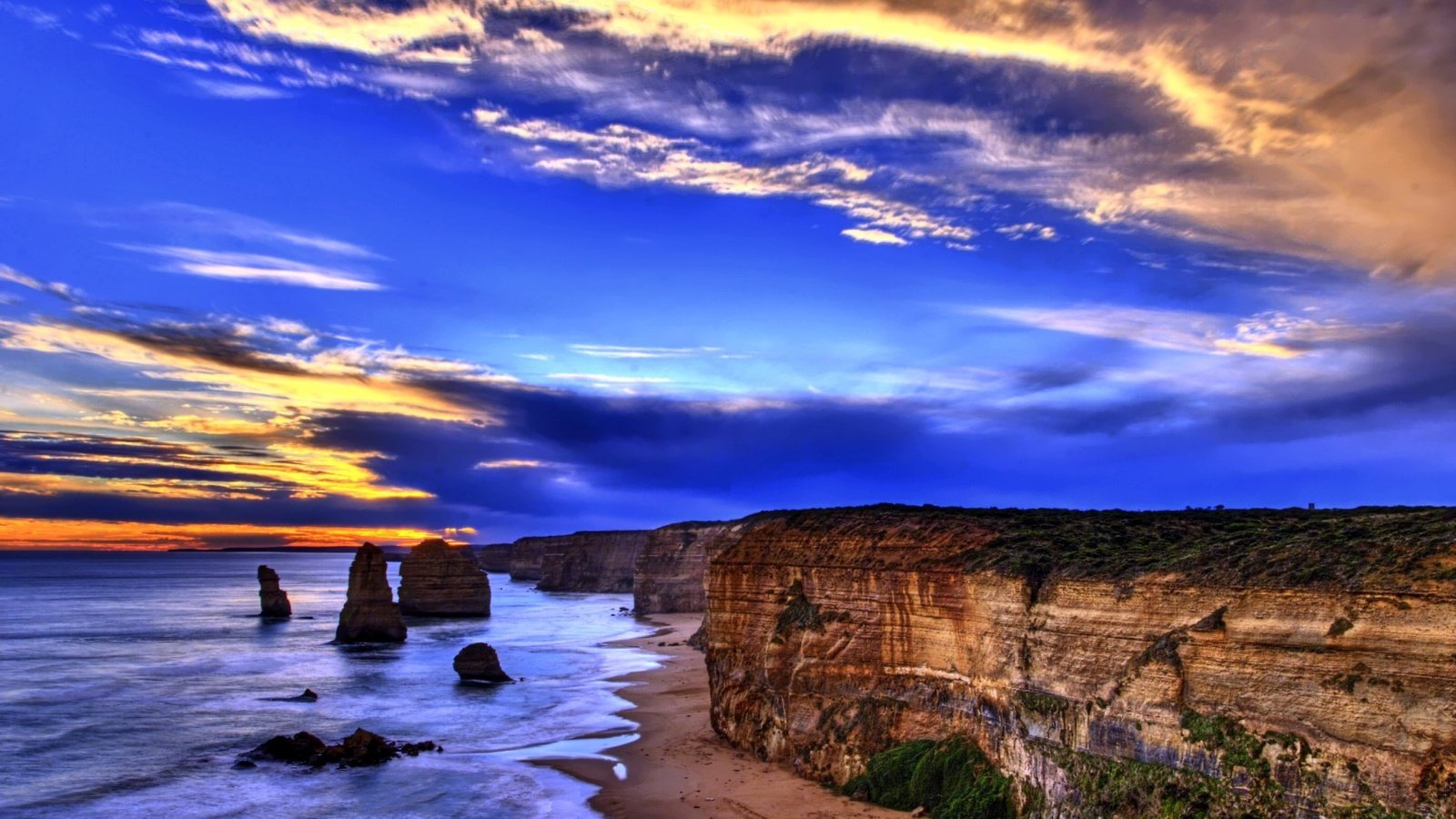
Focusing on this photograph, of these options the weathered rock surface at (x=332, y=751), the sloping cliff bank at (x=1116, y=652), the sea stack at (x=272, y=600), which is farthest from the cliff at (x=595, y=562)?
the sloping cliff bank at (x=1116, y=652)

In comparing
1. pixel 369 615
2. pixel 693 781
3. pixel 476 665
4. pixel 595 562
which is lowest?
pixel 693 781

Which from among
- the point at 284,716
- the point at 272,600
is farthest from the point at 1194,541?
the point at 272,600

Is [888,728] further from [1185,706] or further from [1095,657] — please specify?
[1185,706]

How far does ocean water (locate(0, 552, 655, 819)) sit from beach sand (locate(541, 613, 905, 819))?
1149mm

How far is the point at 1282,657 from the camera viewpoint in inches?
709

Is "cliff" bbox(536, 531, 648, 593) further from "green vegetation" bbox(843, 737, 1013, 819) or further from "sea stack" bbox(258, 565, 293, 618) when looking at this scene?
"green vegetation" bbox(843, 737, 1013, 819)

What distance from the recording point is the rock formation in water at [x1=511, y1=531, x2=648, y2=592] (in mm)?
164375

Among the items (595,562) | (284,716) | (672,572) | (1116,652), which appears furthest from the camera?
(595,562)

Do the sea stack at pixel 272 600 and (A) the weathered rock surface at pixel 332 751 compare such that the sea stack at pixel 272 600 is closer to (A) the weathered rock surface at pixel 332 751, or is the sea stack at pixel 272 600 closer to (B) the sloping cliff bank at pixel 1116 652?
(A) the weathered rock surface at pixel 332 751

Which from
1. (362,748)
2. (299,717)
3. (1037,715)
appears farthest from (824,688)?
(299,717)

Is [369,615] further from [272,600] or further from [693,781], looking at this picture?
[693,781]

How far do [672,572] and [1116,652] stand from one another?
9615 centimetres

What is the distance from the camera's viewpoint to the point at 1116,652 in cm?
2152

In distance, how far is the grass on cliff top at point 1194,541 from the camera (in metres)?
17.8
